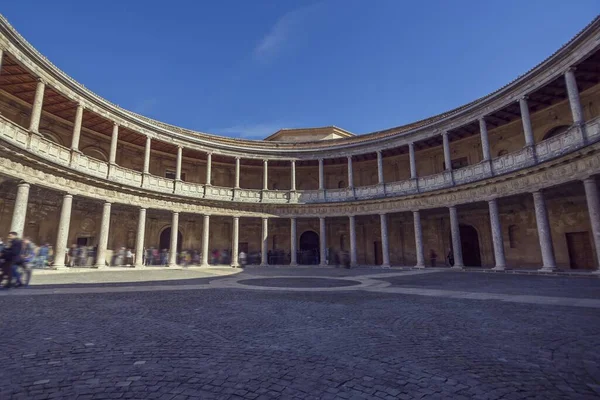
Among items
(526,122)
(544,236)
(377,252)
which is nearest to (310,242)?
(377,252)

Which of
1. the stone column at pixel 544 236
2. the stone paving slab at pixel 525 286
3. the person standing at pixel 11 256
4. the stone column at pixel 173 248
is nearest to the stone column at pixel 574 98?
the stone column at pixel 544 236

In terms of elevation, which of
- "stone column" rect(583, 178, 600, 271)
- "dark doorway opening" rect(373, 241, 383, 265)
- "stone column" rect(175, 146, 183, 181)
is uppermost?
"stone column" rect(175, 146, 183, 181)

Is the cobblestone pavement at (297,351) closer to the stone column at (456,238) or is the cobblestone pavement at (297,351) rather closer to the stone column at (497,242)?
the stone column at (497,242)

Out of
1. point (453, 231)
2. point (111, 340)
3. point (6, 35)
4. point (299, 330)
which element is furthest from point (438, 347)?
point (6, 35)

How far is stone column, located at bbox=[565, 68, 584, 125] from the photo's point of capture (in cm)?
1427

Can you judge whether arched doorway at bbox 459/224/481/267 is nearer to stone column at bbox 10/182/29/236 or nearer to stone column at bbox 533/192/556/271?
stone column at bbox 533/192/556/271

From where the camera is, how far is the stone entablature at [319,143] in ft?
47.3

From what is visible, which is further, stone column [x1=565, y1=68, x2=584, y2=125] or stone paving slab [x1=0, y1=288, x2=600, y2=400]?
stone column [x1=565, y1=68, x2=584, y2=125]

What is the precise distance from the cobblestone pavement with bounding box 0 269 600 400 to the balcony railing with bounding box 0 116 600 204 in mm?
11691

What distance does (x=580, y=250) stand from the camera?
709 inches

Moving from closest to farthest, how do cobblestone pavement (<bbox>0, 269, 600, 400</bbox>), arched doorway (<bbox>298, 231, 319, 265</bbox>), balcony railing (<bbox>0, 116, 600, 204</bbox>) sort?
cobblestone pavement (<bbox>0, 269, 600, 400</bbox>), balcony railing (<bbox>0, 116, 600, 204</bbox>), arched doorway (<bbox>298, 231, 319, 265</bbox>)

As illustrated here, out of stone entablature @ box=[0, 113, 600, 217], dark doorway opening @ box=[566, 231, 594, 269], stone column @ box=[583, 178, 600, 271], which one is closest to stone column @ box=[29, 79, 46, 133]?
stone entablature @ box=[0, 113, 600, 217]

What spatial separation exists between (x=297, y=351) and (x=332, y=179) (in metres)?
27.1

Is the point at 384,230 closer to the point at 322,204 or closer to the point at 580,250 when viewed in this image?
the point at 322,204
